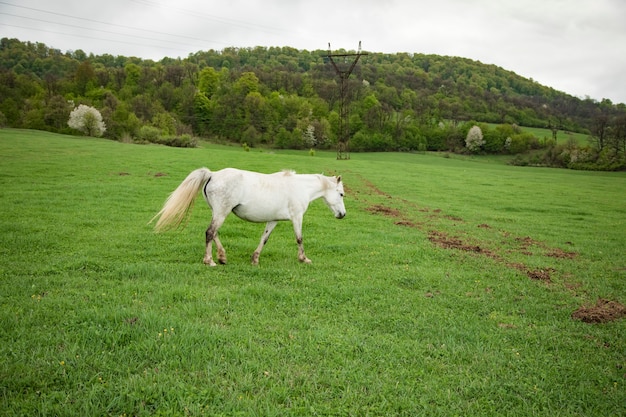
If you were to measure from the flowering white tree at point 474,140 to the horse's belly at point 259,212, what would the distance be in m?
90.2

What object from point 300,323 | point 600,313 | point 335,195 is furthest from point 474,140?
point 300,323

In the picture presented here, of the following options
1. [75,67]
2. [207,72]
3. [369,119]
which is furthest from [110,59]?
[369,119]

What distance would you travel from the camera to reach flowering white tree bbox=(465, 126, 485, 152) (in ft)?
291

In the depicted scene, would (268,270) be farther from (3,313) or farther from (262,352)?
(3,313)

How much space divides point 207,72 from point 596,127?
310ft

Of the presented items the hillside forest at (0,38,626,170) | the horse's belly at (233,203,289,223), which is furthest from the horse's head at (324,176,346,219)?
the hillside forest at (0,38,626,170)

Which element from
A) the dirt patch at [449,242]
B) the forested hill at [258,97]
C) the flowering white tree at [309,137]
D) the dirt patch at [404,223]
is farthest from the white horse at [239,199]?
the flowering white tree at [309,137]

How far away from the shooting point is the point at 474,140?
8925 cm

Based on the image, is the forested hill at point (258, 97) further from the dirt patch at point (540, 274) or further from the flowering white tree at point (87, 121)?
the dirt patch at point (540, 274)

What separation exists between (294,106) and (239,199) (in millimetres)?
90774

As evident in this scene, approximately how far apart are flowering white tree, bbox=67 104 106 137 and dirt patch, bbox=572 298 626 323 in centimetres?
6657

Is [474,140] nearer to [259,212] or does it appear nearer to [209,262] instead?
[259,212]

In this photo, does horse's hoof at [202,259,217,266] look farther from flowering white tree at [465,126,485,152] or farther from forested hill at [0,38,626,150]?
flowering white tree at [465,126,485,152]

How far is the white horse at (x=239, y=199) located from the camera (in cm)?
834
